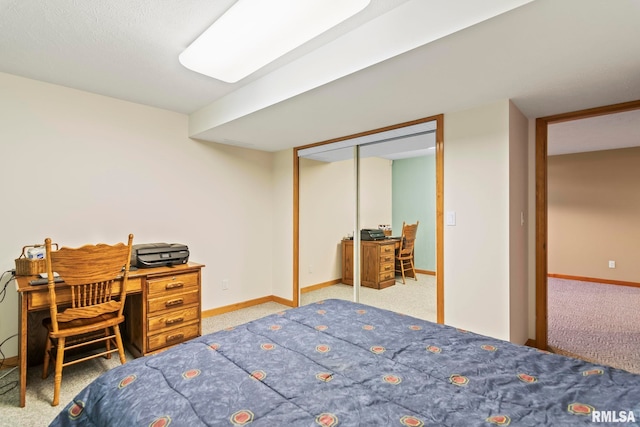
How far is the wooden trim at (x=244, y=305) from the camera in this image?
381cm

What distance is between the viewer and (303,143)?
3998mm

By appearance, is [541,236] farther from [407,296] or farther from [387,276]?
[387,276]

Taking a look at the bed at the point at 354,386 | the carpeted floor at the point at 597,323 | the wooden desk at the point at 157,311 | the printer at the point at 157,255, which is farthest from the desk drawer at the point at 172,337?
the carpeted floor at the point at 597,323

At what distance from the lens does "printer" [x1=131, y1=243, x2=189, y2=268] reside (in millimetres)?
2762

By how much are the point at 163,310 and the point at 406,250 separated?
2440mm

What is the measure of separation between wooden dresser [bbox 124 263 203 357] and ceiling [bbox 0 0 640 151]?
1528mm

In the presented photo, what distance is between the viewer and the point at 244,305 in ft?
13.6

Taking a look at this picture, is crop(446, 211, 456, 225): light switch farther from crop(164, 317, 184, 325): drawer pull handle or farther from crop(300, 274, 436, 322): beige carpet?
crop(164, 317, 184, 325): drawer pull handle

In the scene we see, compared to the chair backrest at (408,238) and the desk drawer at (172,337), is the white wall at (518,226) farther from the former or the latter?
the desk drawer at (172,337)

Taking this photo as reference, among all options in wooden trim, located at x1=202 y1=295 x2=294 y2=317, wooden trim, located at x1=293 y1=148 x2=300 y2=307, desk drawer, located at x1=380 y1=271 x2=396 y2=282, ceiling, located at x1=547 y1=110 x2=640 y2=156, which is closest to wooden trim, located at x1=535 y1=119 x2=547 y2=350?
ceiling, located at x1=547 y1=110 x2=640 y2=156

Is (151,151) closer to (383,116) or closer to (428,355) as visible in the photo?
(383,116)

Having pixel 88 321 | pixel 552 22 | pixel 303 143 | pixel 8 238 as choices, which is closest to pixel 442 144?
pixel 552 22

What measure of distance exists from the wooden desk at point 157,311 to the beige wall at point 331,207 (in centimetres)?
161

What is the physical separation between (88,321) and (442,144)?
124 inches
